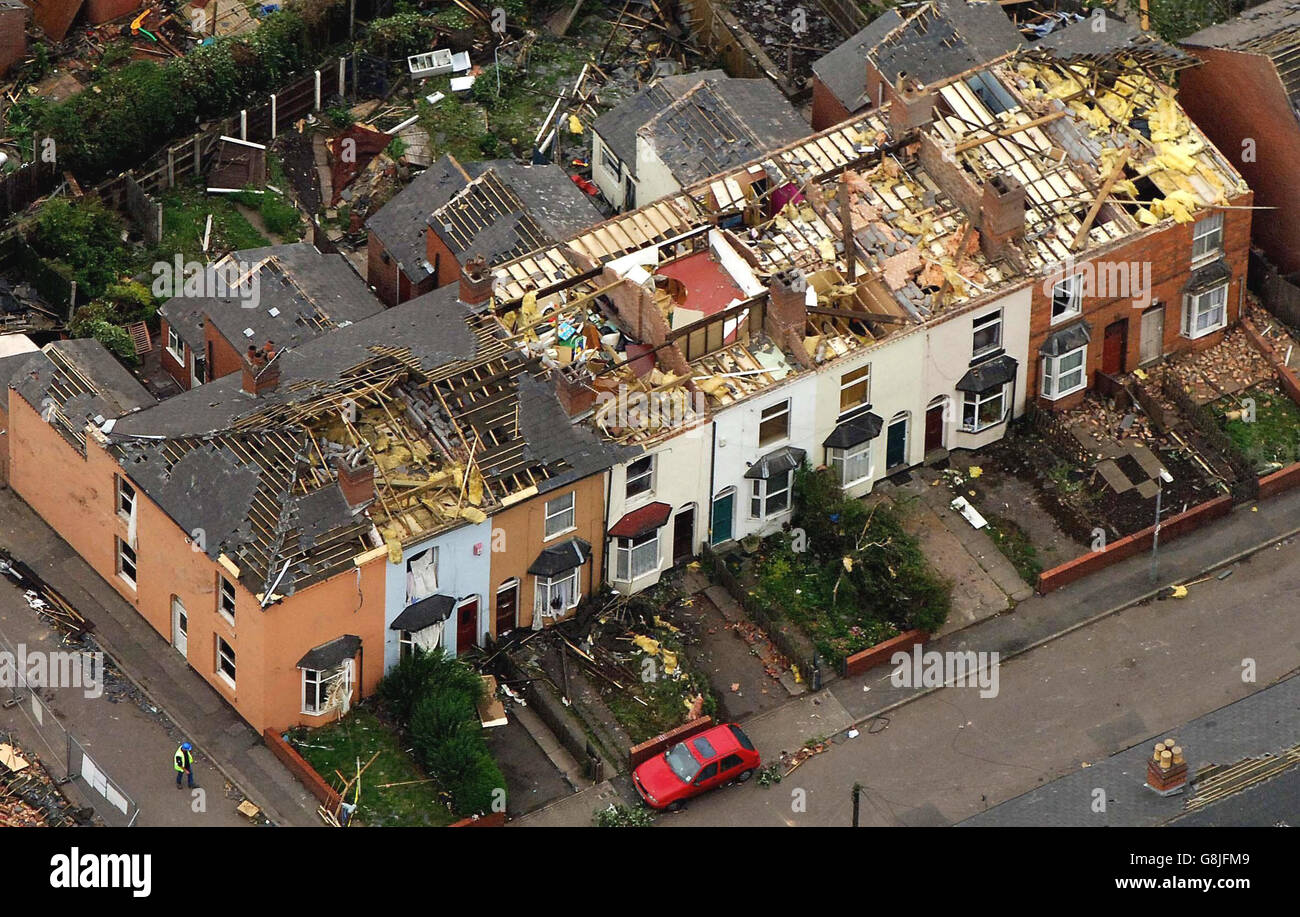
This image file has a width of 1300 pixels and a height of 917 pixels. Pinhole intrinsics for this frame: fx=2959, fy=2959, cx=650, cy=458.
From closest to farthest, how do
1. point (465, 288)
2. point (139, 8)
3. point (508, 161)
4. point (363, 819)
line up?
point (363, 819) → point (465, 288) → point (508, 161) → point (139, 8)

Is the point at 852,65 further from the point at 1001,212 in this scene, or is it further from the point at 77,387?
the point at 77,387

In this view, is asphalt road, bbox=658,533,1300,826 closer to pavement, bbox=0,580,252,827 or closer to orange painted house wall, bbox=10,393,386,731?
orange painted house wall, bbox=10,393,386,731

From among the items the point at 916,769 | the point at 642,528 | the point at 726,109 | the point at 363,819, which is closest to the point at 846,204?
the point at 726,109

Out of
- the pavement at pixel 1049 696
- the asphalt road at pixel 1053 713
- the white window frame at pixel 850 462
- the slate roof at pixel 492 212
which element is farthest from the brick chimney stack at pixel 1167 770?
the slate roof at pixel 492 212

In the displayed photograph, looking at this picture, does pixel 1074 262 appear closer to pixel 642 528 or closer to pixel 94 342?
pixel 642 528

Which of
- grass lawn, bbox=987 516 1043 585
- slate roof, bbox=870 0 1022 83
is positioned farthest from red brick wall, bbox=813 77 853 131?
grass lawn, bbox=987 516 1043 585

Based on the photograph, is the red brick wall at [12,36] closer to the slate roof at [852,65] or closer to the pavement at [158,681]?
the pavement at [158,681]

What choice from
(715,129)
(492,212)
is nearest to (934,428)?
(715,129)
